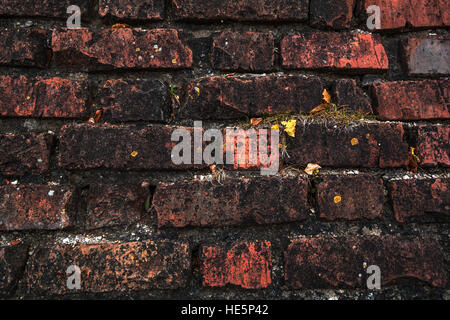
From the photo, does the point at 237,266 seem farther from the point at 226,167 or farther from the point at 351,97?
the point at 351,97

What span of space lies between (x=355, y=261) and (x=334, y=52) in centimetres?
56

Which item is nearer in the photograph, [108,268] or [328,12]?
[108,268]

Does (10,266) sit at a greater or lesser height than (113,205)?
lesser

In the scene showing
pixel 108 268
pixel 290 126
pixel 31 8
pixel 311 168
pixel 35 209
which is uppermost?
pixel 31 8

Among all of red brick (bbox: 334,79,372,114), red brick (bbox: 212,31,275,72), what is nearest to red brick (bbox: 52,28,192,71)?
red brick (bbox: 212,31,275,72)

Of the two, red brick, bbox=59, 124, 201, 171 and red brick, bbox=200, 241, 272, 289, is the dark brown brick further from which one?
red brick, bbox=200, 241, 272, 289

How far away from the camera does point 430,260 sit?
0.73 m

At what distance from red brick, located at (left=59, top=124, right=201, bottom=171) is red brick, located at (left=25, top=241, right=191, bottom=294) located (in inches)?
8.0

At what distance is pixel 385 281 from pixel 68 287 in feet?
2.54

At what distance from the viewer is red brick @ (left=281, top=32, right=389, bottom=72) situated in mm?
807

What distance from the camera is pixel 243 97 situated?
2.56 ft

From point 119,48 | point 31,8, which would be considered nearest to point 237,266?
point 119,48

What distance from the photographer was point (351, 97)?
81cm
